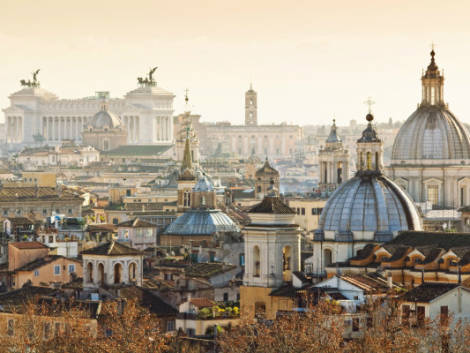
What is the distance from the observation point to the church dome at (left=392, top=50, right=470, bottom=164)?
307ft

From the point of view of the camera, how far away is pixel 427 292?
51.8m

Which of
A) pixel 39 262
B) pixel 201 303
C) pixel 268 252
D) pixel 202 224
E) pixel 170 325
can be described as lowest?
pixel 170 325

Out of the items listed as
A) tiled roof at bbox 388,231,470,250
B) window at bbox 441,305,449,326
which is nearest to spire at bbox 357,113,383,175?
tiled roof at bbox 388,231,470,250

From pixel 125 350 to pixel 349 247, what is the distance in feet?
48.5

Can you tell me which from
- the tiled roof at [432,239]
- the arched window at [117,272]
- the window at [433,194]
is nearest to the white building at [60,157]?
the window at [433,194]

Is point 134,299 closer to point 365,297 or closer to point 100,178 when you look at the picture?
point 365,297

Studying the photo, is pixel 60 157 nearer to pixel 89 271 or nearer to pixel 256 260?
pixel 89 271

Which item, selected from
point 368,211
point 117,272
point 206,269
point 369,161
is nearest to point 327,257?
point 368,211

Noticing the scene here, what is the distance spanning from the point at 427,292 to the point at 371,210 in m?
10.8

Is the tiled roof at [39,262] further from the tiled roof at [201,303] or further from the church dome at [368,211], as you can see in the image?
the tiled roof at [201,303]

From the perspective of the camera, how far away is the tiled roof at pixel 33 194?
116 meters

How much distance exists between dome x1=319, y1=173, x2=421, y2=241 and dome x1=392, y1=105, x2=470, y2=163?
30455mm

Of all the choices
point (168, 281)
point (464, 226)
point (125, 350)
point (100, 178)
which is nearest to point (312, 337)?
point (125, 350)

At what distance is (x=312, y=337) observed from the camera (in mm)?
A: 47219
